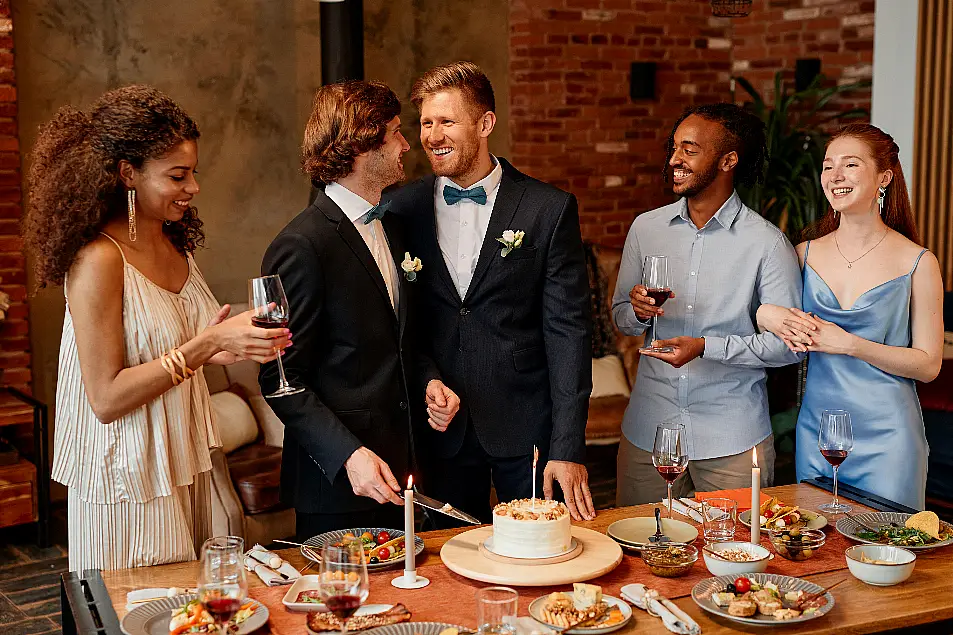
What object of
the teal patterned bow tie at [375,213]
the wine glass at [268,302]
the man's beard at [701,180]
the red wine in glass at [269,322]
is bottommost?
the red wine in glass at [269,322]

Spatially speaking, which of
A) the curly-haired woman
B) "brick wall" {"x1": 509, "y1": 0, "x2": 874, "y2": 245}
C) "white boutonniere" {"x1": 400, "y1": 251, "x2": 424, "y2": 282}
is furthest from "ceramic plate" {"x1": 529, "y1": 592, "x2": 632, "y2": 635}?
"brick wall" {"x1": 509, "y1": 0, "x2": 874, "y2": 245}

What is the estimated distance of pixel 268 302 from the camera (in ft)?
7.78

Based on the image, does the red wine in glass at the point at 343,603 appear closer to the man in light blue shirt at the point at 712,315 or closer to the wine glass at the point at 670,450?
the wine glass at the point at 670,450

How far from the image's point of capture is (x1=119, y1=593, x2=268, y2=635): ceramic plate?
1.98 meters

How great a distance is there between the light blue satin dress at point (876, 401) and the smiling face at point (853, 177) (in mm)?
236

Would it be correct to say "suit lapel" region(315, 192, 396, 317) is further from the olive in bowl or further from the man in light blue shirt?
the olive in bowl

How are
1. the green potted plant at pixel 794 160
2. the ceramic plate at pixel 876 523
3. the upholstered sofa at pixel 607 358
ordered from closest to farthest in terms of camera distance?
the ceramic plate at pixel 876 523 → the upholstered sofa at pixel 607 358 → the green potted plant at pixel 794 160

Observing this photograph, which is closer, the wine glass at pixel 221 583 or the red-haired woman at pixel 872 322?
A: the wine glass at pixel 221 583

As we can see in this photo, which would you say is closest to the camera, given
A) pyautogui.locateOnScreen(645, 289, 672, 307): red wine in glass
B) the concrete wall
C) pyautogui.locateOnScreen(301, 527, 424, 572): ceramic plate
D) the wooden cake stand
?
the wooden cake stand

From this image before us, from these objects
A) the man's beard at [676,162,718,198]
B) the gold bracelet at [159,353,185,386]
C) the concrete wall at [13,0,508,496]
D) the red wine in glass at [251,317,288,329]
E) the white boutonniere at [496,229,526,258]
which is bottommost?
the gold bracelet at [159,353,185,386]

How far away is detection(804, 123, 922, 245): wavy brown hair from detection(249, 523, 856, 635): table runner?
3.98 feet

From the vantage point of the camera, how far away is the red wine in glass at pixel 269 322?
2.38 metres

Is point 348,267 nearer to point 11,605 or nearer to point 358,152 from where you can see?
point 358,152

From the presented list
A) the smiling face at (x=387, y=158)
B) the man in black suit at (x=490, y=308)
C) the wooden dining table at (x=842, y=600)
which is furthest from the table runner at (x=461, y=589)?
the smiling face at (x=387, y=158)
